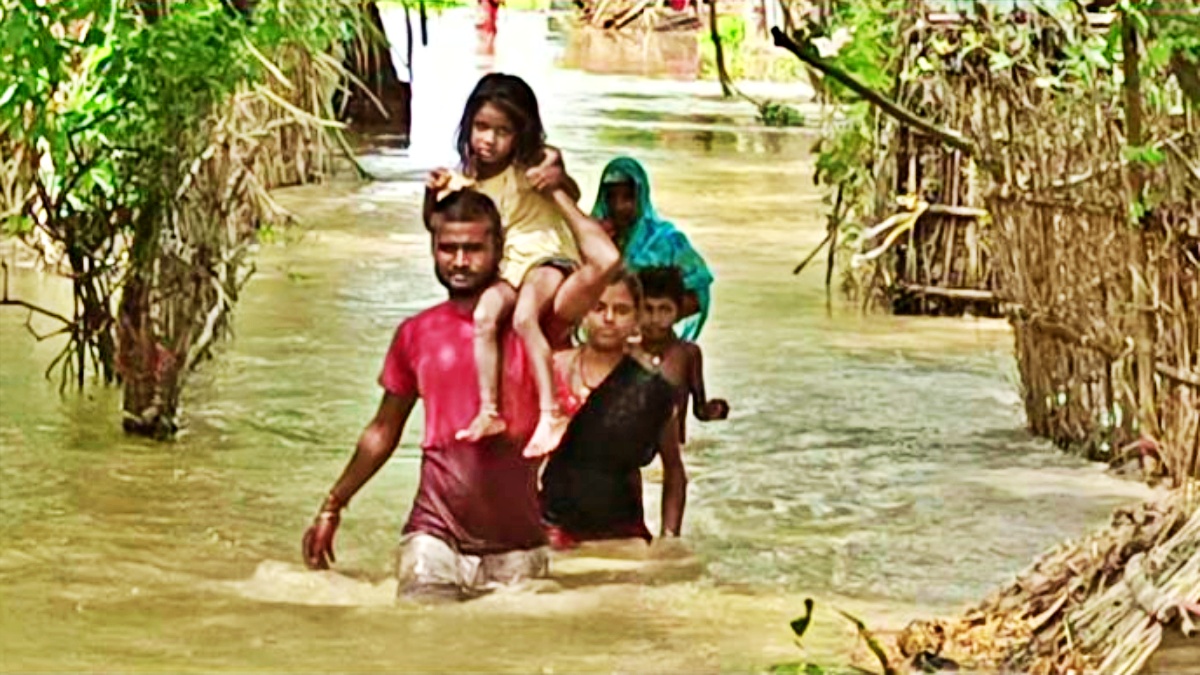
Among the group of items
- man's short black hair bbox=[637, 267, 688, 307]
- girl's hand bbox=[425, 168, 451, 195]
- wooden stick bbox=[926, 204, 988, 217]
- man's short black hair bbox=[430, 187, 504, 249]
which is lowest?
wooden stick bbox=[926, 204, 988, 217]

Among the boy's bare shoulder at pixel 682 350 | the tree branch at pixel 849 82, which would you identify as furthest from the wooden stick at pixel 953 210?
the boy's bare shoulder at pixel 682 350

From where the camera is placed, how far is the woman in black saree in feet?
22.2

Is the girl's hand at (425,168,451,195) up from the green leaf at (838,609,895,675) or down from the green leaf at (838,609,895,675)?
up

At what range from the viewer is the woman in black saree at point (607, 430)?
6.76 m

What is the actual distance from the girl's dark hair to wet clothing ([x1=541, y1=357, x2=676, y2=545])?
63 cm

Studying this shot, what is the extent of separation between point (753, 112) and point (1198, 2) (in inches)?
841

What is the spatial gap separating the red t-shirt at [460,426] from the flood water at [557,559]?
22 cm

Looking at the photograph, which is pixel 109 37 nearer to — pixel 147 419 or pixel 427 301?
pixel 147 419

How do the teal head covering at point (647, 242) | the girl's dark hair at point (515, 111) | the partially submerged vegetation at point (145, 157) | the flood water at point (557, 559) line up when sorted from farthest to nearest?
1. the partially submerged vegetation at point (145, 157)
2. the teal head covering at point (647, 242)
3. the girl's dark hair at point (515, 111)
4. the flood water at point (557, 559)

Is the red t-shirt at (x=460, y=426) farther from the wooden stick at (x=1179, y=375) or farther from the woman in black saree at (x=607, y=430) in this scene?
the wooden stick at (x=1179, y=375)

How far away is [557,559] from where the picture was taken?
6848 mm

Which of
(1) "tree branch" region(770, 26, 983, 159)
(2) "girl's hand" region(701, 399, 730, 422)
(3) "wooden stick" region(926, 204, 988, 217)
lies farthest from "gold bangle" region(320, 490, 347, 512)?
(3) "wooden stick" region(926, 204, 988, 217)

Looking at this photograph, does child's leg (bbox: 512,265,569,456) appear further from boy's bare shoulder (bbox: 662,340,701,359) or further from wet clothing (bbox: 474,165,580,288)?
boy's bare shoulder (bbox: 662,340,701,359)

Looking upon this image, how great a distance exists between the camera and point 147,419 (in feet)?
28.5
